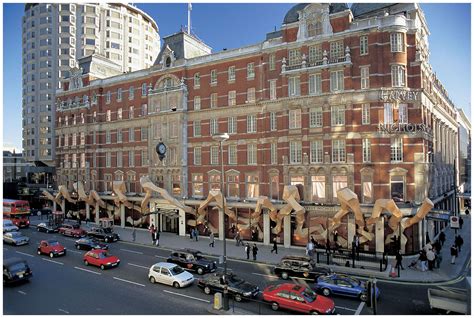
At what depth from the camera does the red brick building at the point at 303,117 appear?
1272 inches

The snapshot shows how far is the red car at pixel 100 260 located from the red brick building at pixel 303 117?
1427 centimetres

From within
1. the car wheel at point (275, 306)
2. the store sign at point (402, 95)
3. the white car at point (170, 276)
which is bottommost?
the car wheel at point (275, 306)

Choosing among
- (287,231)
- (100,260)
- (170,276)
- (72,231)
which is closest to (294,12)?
(287,231)

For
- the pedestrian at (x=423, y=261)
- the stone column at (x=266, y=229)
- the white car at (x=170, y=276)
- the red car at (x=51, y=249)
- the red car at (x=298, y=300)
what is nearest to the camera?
the red car at (x=298, y=300)

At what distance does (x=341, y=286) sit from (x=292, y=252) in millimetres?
12201

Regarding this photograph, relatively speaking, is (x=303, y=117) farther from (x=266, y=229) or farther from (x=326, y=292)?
(x=326, y=292)

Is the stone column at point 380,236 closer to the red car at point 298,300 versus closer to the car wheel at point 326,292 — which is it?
the car wheel at point 326,292

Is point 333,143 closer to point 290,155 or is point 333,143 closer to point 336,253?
point 290,155

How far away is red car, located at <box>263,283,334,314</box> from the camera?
1908 centimetres

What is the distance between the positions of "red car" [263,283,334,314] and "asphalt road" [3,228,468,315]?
2.18ft

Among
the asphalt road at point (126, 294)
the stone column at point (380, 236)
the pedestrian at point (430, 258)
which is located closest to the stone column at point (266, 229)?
the asphalt road at point (126, 294)

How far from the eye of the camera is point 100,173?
172ft

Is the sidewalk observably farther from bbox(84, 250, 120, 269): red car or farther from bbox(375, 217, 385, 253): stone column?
bbox(84, 250, 120, 269): red car

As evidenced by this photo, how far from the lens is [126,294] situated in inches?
903
